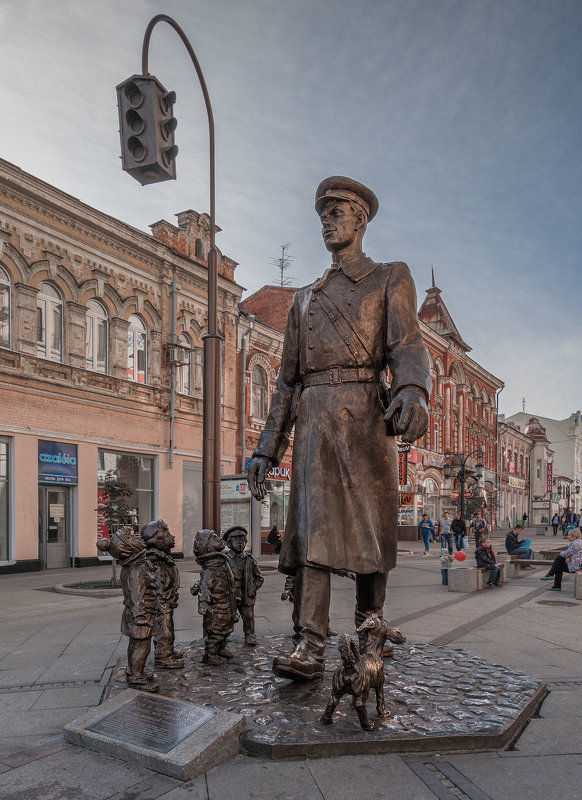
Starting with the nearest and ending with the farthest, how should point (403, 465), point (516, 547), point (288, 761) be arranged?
point (288, 761), point (516, 547), point (403, 465)

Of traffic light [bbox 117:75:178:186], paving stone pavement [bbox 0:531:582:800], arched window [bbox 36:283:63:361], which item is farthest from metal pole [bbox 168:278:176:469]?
traffic light [bbox 117:75:178:186]

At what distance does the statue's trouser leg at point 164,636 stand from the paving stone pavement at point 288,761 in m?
0.49

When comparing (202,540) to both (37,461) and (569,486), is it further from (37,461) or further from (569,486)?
(569,486)

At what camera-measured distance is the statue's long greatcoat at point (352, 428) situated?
12.6 feet

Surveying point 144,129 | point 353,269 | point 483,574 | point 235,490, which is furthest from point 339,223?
point 235,490

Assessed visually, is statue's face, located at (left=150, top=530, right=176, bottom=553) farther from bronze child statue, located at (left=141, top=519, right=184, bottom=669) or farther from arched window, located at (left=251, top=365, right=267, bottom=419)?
arched window, located at (left=251, top=365, right=267, bottom=419)

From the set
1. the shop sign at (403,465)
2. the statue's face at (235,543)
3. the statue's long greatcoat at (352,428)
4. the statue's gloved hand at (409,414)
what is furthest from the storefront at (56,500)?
the shop sign at (403,465)

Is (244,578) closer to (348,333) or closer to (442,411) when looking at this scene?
(348,333)

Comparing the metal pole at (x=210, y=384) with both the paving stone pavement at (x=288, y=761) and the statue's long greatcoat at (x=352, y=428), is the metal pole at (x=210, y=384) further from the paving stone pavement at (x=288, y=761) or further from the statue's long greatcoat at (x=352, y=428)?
the statue's long greatcoat at (x=352, y=428)

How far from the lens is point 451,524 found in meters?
24.3

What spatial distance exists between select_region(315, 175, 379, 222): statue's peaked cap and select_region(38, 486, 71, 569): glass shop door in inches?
545

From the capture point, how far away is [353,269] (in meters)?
4.22

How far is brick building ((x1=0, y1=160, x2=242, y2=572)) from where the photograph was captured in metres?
15.7

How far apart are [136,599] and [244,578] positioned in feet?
4.39
